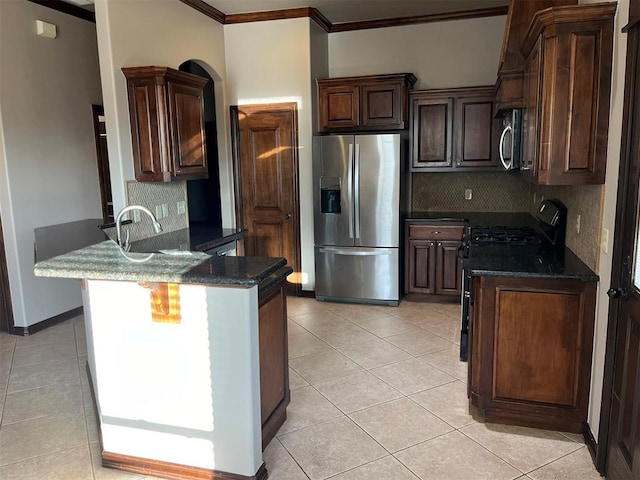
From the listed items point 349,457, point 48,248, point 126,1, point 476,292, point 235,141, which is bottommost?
point 349,457

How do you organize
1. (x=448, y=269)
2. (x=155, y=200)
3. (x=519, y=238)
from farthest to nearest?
1. (x=448, y=269)
2. (x=155, y=200)
3. (x=519, y=238)

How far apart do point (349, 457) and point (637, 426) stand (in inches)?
50.7

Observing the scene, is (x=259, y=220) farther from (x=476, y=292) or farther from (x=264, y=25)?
(x=476, y=292)

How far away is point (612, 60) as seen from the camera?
221 centimetres

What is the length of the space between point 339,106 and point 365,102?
282 millimetres

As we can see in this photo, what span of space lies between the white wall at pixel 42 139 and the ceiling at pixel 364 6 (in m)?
1.46

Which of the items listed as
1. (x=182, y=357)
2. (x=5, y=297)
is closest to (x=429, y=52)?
(x=182, y=357)

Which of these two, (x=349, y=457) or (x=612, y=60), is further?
(x=349, y=457)

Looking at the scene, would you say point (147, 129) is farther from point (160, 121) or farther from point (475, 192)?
point (475, 192)

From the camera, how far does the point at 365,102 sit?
5.05 metres

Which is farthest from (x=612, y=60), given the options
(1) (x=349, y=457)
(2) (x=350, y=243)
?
(2) (x=350, y=243)

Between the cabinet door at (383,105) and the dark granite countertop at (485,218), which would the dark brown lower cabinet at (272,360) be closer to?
the dark granite countertop at (485,218)

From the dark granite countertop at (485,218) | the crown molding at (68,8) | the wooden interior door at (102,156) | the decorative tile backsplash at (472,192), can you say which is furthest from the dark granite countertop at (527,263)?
the crown molding at (68,8)

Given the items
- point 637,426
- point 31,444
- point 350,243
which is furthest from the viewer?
point 350,243
